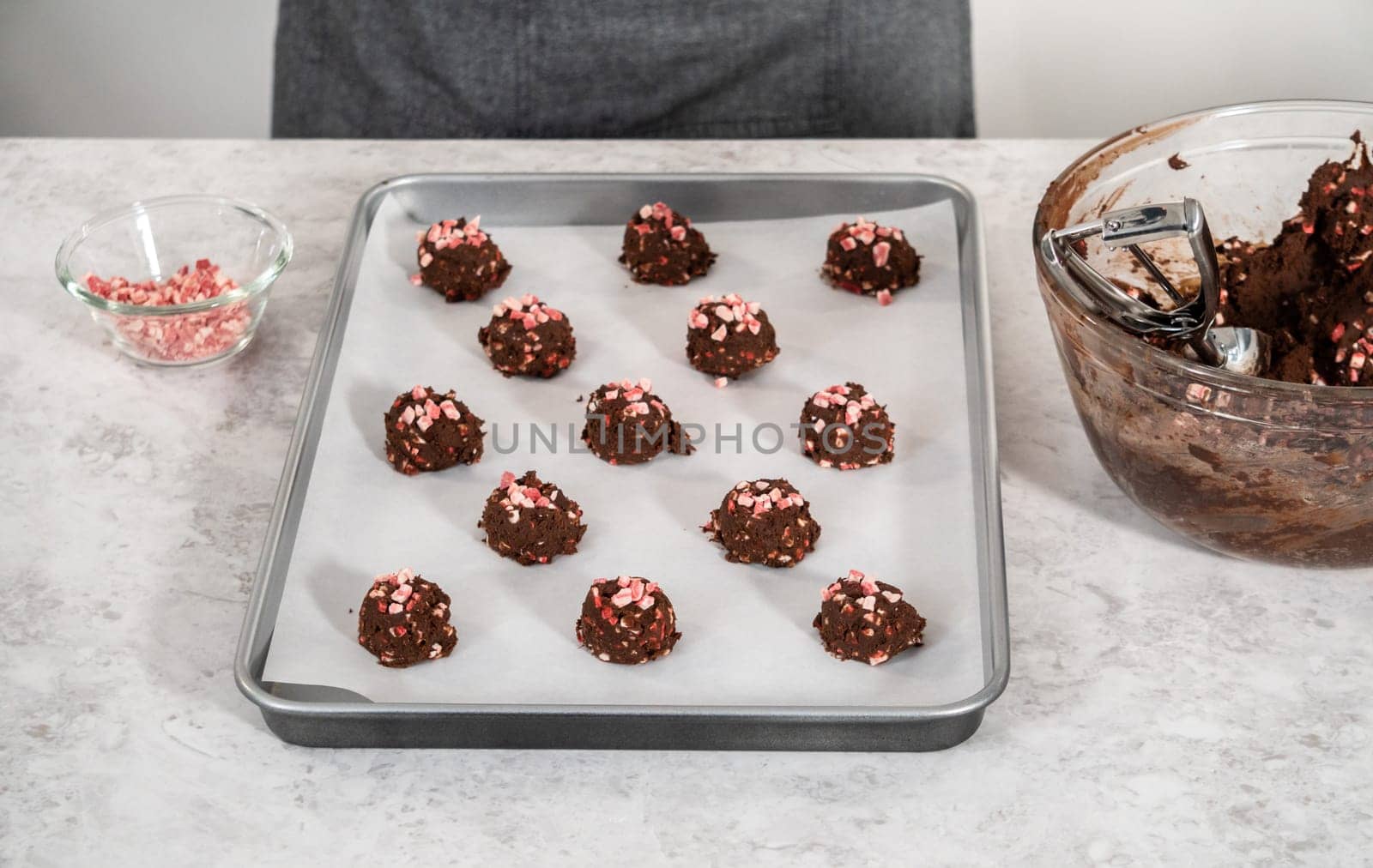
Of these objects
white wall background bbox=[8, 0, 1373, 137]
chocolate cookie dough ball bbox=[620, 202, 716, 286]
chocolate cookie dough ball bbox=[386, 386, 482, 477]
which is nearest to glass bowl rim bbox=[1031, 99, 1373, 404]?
chocolate cookie dough ball bbox=[620, 202, 716, 286]

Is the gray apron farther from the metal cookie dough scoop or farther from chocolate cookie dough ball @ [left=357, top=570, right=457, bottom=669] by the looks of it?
chocolate cookie dough ball @ [left=357, top=570, right=457, bottom=669]

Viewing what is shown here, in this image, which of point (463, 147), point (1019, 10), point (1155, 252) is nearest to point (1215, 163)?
point (1155, 252)

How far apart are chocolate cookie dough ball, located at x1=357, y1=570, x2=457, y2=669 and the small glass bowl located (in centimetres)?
41

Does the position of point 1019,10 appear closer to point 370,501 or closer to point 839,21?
point 839,21

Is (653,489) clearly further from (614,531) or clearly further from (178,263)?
(178,263)

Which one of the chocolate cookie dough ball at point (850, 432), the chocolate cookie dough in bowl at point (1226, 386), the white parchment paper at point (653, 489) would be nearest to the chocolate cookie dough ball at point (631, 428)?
the white parchment paper at point (653, 489)

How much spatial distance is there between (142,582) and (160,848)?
27 cm

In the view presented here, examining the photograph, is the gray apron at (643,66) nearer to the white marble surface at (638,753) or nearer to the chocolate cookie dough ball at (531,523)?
the white marble surface at (638,753)

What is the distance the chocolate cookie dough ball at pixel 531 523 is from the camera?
1058 mm

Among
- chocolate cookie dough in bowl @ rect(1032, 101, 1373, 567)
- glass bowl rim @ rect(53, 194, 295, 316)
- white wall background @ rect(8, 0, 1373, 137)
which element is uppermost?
chocolate cookie dough in bowl @ rect(1032, 101, 1373, 567)

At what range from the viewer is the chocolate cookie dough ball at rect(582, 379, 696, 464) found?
1.17m

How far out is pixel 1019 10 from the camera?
2709 mm

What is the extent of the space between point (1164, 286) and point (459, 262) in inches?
26.1

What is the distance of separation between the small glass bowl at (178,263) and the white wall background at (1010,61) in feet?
5.07
